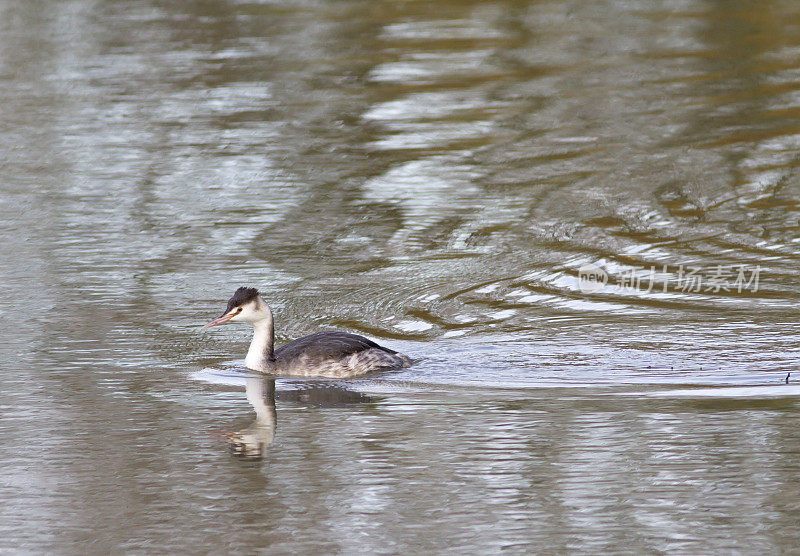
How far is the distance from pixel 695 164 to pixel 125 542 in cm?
1078

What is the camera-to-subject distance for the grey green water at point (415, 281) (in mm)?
7410

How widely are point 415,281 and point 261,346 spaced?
2.43 meters

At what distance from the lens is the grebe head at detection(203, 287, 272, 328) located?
10312 millimetres

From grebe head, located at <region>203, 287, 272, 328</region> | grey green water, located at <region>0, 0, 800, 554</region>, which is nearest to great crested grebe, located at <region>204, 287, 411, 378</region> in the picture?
grebe head, located at <region>203, 287, 272, 328</region>

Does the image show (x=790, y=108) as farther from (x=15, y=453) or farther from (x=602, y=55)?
(x=15, y=453)

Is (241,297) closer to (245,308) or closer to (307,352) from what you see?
(245,308)

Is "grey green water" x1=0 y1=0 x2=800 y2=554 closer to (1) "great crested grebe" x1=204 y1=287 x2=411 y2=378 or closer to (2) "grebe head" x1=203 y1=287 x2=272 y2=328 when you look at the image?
(1) "great crested grebe" x1=204 y1=287 x2=411 y2=378

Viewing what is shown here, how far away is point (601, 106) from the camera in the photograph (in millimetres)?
19328

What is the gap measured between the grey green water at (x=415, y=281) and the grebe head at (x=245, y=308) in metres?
0.41

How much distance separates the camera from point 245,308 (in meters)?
10.3

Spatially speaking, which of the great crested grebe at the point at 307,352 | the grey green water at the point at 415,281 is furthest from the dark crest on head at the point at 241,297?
the grey green water at the point at 415,281

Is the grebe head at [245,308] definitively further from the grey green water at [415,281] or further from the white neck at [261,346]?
the grey green water at [415,281]

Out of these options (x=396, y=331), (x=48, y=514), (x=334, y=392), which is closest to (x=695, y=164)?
(x=396, y=331)

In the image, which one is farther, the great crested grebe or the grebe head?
the grebe head
